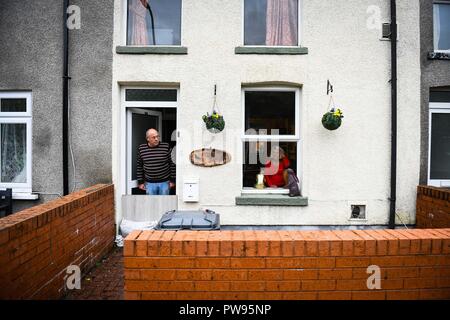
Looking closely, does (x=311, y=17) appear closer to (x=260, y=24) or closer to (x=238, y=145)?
(x=260, y=24)

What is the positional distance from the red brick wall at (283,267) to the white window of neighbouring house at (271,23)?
4217 mm

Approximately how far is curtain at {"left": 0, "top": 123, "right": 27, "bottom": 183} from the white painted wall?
79.2 inches

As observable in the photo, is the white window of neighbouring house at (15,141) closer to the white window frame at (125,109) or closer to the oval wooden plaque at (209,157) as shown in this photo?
the white window frame at (125,109)

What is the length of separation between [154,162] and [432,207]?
15.6 ft

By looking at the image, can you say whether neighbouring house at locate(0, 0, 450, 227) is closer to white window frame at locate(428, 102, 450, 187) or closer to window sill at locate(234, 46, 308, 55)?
window sill at locate(234, 46, 308, 55)

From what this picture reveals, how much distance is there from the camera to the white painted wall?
5375 mm

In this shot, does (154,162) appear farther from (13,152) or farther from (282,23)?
(282,23)

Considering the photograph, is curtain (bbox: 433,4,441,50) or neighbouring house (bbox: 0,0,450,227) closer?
neighbouring house (bbox: 0,0,450,227)

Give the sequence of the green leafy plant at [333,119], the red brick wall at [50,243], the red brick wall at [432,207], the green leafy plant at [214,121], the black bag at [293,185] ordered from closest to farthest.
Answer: the red brick wall at [50,243] → the red brick wall at [432,207] → the green leafy plant at [333,119] → the green leafy plant at [214,121] → the black bag at [293,185]

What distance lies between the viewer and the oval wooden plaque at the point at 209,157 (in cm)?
539

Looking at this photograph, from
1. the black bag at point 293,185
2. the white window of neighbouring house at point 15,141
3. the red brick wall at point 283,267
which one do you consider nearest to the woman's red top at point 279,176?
the black bag at point 293,185

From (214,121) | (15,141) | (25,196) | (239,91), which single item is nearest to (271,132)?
(239,91)

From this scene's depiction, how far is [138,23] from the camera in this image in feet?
18.7

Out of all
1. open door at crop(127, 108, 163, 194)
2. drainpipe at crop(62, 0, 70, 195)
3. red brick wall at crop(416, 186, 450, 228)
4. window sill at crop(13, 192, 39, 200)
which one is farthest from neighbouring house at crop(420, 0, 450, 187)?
window sill at crop(13, 192, 39, 200)
